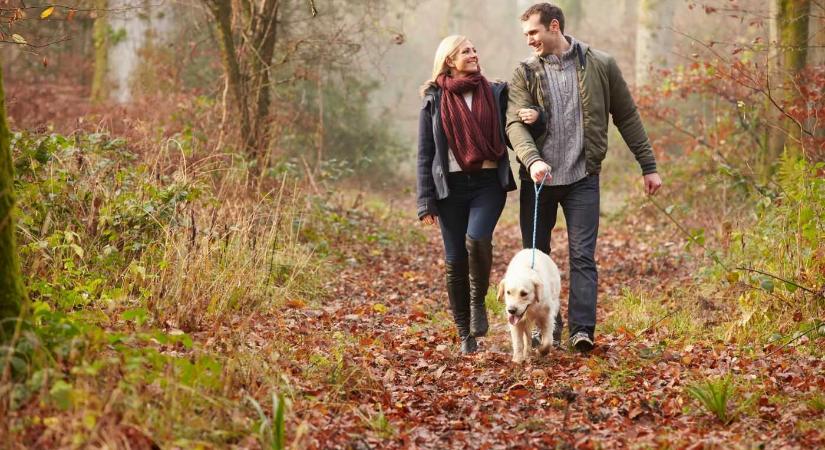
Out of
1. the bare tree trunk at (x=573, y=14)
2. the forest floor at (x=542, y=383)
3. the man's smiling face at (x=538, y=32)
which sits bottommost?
the forest floor at (x=542, y=383)

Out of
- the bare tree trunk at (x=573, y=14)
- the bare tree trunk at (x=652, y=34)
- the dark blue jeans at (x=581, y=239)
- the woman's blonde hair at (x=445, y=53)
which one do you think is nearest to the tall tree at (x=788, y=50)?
the dark blue jeans at (x=581, y=239)

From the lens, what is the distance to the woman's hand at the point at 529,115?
5.61m

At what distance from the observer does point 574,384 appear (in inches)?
199

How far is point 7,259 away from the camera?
3.62m

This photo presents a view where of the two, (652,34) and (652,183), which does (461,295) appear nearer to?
(652,183)

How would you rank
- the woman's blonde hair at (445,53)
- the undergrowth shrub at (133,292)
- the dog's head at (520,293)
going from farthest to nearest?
the woman's blonde hair at (445,53), the dog's head at (520,293), the undergrowth shrub at (133,292)

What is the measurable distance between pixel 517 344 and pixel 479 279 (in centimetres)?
58

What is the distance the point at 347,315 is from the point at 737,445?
3.88 metres

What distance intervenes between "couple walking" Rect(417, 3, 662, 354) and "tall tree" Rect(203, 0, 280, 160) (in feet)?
14.7

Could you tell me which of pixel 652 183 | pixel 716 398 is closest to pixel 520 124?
pixel 652 183

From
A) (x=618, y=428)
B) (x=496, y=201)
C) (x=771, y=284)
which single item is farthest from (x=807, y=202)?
(x=618, y=428)

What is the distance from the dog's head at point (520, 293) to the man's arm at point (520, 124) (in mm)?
779

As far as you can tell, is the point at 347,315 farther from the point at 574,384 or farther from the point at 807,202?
the point at 807,202

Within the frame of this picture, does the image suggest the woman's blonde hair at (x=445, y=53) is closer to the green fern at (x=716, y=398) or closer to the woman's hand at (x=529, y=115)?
the woman's hand at (x=529, y=115)
